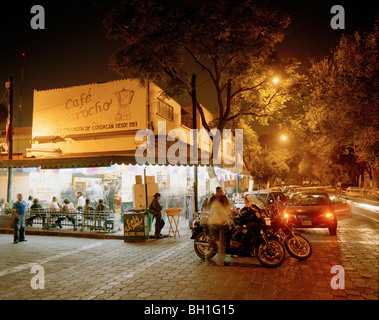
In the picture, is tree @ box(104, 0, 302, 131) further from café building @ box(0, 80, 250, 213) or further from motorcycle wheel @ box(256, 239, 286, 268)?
motorcycle wheel @ box(256, 239, 286, 268)

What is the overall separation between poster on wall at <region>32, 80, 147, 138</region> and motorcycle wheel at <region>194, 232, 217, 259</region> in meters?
9.58

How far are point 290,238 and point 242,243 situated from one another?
1279 mm

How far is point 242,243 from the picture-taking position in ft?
24.0

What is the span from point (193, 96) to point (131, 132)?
4467 millimetres

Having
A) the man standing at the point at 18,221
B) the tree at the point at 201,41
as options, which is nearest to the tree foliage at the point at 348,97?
the tree at the point at 201,41

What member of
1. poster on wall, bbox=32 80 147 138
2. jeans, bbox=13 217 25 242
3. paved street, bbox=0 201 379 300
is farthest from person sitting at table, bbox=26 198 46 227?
poster on wall, bbox=32 80 147 138

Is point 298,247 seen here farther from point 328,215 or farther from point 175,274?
point 328,215

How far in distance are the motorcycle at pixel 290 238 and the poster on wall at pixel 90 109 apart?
10630mm

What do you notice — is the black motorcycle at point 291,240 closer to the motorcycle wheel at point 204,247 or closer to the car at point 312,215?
the motorcycle wheel at point 204,247

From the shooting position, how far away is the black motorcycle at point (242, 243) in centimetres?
695

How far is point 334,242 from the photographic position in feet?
31.3

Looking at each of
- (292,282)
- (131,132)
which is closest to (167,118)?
(131,132)

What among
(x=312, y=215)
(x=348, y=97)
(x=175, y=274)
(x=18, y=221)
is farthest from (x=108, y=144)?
(x=348, y=97)
